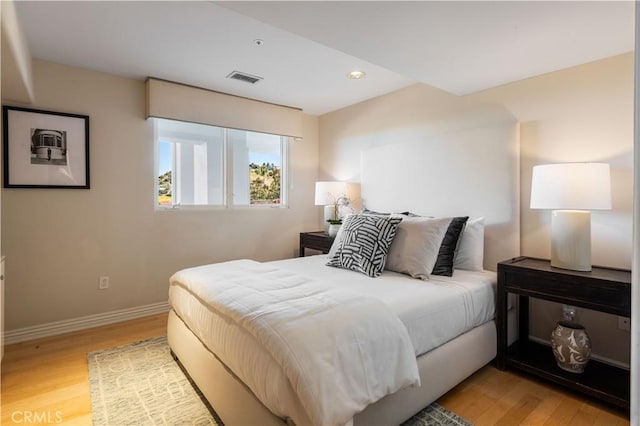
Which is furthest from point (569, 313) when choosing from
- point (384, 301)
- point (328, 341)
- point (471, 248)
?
point (328, 341)

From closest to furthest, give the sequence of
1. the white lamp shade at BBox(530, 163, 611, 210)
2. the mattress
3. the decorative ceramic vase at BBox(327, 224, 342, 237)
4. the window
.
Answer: the mattress, the white lamp shade at BBox(530, 163, 611, 210), the window, the decorative ceramic vase at BBox(327, 224, 342, 237)

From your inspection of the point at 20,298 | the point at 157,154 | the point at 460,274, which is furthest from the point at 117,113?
the point at 460,274

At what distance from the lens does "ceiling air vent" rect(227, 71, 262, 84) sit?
3024 mm

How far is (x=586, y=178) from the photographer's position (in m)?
1.90

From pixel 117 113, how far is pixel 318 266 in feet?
8.04

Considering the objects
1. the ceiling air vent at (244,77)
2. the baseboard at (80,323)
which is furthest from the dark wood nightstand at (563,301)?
the baseboard at (80,323)

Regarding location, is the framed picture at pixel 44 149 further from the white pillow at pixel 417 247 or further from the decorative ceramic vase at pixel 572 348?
the decorative ceramic vase at pixel 572 348

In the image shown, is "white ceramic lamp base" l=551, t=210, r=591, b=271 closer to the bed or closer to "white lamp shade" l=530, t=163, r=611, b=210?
"white lamp shade" l=530, t=163, r=611, b=210

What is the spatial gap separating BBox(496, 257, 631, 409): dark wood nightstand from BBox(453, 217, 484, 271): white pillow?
275 millimetres

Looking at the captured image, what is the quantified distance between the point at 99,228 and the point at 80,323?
881mm

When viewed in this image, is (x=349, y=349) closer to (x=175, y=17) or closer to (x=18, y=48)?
(x=175, y=17)

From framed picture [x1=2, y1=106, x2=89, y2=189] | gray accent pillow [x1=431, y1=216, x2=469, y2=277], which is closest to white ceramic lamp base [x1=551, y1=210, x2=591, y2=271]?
gray accent pillow [x1=431, y1=216, x2=469, y2=277]

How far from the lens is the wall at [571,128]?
6.89 feet

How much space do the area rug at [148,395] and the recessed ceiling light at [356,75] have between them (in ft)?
8.90
